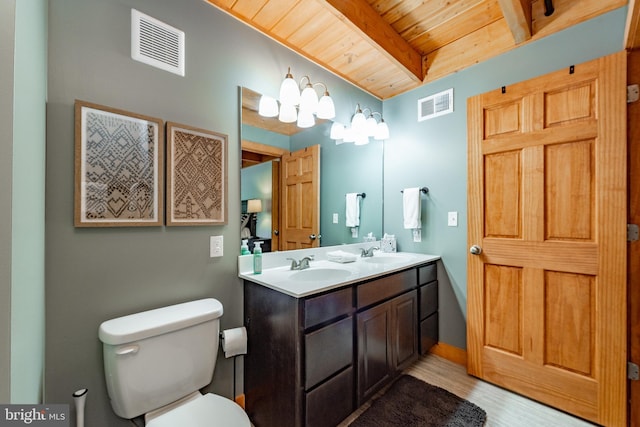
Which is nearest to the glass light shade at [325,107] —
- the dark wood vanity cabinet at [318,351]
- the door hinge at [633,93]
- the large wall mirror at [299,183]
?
the large wall mirror at [299,183]

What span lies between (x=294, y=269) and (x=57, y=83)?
147 cm

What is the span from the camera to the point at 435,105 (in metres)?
2.33

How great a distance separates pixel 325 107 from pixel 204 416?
75.6 inches

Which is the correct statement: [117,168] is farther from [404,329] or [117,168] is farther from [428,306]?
[428,306]

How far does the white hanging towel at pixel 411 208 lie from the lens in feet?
7.70

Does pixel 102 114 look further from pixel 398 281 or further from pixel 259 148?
pixel 398 281

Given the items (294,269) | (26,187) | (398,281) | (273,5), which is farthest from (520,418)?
(273,5)

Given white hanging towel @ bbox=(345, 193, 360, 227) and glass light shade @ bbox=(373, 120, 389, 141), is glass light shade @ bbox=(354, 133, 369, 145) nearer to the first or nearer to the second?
glass light shade @ bbox=(373, 120, 389, 141)

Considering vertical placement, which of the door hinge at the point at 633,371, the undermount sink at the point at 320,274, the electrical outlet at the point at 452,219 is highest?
the electrical outlet at the point at 452,219

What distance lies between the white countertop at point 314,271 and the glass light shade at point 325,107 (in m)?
1.03

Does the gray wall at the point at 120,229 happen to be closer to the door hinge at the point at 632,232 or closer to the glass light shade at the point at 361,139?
the glass light shade at the point at 361,139

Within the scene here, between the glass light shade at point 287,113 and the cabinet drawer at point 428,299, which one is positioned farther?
the cabinet drawer at point 428,299

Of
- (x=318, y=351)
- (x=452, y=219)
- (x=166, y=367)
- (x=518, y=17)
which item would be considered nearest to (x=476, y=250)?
(x=452, y=219)

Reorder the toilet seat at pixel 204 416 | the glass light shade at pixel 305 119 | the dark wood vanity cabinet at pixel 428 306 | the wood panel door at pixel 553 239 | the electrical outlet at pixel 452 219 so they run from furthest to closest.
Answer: the electrical outlet at pixel 452 219, the dark wood vanity cabinet at pixel 428 306, the glass light shade at pixel 305 119, the wood panel door at pixel 553 239, the toilet seat at pixel 204 416
